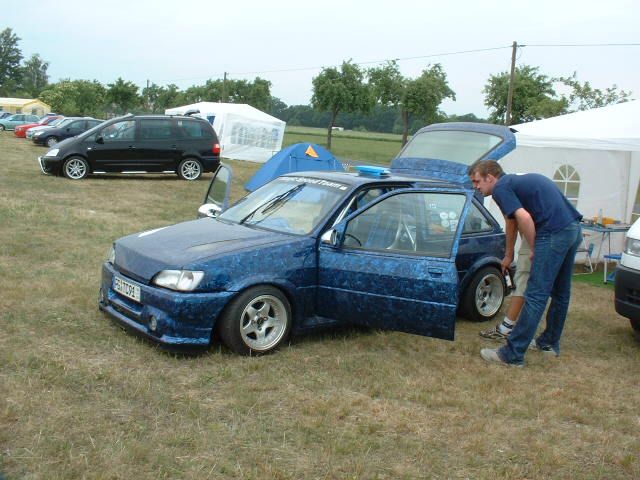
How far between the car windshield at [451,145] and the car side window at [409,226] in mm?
3343

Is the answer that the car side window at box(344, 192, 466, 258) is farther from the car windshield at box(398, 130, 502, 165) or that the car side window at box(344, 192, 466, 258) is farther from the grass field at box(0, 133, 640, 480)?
the car windshield at box(398, 130, 502, 165)

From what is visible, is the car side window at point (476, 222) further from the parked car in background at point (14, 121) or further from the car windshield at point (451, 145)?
the parked car in background at point (14, 121)

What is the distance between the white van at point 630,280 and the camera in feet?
19.8

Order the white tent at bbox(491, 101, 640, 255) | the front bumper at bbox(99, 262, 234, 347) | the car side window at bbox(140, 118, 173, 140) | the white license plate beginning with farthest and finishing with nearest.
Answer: the car side window at bbox(140, 118, 173, 140), the white tent at bbox(491, 101, 640, 255), the white license plate, the front bumper at bbox(99, 262, 234, 347)

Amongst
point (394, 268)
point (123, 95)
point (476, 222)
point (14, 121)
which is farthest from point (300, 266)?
point (123, 95)

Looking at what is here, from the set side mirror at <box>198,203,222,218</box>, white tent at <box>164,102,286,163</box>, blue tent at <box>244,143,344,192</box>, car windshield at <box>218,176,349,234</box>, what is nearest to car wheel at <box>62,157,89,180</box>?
blue tent at <box>244,143,344,192</box>

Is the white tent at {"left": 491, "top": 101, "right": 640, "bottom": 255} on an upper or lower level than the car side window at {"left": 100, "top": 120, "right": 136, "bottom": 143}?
lower

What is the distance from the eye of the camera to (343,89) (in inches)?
1555

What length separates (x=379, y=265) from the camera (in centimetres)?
523

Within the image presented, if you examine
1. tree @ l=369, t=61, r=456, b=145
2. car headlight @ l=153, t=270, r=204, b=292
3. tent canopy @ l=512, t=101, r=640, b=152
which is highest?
tree @ l=369, t=61, r=456, b=145

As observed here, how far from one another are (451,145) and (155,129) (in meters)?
10.3

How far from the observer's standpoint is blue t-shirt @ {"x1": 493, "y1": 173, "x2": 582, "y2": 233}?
5.34 m

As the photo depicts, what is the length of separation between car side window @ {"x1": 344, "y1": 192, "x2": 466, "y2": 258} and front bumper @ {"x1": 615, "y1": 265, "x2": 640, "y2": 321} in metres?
1.66

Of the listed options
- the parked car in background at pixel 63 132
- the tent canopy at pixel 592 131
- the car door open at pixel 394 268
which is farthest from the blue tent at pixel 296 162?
the parked car in background at pixel 63 132
